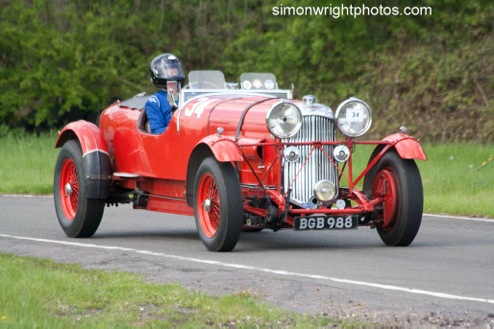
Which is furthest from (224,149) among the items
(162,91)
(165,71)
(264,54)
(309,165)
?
(264,54)

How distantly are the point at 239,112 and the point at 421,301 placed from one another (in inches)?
152

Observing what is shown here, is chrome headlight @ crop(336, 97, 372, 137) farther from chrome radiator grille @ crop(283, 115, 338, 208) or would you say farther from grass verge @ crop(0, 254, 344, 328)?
grass verge @ crop(0, 254, 344, 328)

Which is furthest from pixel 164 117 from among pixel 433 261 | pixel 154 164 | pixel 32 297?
pixel 32 297

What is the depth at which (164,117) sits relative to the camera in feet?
39.3

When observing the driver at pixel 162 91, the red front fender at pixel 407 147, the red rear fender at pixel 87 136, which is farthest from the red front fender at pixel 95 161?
the red front fender at pixel 407 147

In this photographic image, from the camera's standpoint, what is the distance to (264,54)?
3000cm

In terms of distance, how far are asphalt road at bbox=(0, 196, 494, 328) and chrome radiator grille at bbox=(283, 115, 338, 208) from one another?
55cm

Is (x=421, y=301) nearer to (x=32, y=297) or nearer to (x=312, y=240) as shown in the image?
(x=32, y=297)

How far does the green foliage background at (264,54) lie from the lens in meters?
24.4

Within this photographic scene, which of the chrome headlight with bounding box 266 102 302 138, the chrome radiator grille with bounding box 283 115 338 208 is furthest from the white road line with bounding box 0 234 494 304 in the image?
the chrome headlight with bounding box 266 102 302 138

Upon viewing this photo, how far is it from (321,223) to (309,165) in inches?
27.2

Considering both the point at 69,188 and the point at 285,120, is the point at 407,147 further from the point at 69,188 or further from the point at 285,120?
the point at 69,188

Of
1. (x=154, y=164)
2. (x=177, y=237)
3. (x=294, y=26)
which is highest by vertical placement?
(x=294, y=26)

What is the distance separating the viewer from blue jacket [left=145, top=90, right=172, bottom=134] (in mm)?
11898
